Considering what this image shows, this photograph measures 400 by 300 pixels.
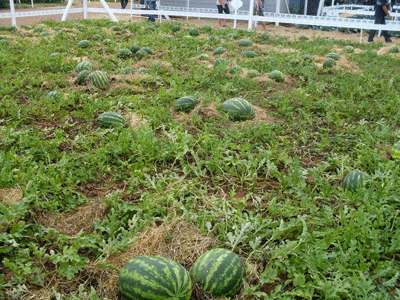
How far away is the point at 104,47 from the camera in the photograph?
9.17 meters

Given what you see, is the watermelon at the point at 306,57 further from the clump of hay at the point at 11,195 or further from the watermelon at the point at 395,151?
the clump of hay at the point at 11,195

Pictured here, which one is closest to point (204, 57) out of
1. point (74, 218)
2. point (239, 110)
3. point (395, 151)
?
point (239, 110)

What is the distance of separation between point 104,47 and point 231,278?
25.9 ft

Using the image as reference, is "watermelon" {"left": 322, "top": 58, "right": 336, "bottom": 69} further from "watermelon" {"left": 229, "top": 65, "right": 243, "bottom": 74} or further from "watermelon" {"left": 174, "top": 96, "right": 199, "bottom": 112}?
"watermelon" {"left": 174, "top": 96, "right": 199, "bottom": 112}

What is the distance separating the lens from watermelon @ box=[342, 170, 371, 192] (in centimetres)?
348

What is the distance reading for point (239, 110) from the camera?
515cm

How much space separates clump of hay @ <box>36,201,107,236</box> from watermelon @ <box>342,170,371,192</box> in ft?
7.12

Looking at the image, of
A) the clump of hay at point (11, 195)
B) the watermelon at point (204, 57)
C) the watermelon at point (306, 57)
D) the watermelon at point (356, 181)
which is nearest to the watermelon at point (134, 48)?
the watermelon at point (204, 57)

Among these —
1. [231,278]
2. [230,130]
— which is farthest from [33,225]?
[230,130]

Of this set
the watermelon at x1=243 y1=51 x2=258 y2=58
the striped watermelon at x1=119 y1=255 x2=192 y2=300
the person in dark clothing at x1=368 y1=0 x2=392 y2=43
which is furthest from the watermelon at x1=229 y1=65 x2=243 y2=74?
the person in dark clothing at x1=368 y1=0 x2=392 y2=43

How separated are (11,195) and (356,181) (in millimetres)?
2960

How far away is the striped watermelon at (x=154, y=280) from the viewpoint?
2225 millimetres

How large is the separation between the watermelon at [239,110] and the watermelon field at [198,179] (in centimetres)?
2

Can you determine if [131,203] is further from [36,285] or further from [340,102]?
[340,102]
